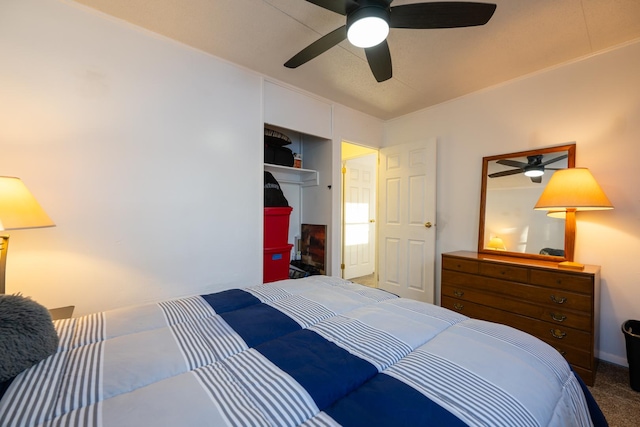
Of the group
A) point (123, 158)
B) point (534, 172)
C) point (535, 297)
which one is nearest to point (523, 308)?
point (535, 297)

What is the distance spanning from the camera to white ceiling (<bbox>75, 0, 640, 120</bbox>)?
168 cm

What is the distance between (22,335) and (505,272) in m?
2.84

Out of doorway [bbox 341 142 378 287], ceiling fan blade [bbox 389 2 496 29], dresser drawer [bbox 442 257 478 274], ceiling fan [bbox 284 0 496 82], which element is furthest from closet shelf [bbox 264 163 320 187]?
ceiling fan blade [bbox 389 2 496 29]

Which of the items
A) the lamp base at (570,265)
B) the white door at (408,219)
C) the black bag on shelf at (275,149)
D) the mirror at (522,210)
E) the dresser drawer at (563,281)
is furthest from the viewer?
the white door at (408,219)

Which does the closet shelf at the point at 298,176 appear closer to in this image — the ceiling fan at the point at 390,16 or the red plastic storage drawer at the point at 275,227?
the red plastic storage drawer at the point at 275,227

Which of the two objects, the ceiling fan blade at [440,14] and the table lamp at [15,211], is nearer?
the table lamp at [15,211]

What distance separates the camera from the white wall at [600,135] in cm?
199

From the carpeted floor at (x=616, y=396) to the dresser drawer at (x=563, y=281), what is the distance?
0.65m

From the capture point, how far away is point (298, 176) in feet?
11.3

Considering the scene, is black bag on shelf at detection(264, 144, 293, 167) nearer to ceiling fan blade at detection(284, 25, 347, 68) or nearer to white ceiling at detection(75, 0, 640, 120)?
white ceiling at detection(75, 0, 640, 120)

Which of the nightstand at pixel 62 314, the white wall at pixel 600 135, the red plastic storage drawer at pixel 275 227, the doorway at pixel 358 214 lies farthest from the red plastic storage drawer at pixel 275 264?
the white wall at pixel 600 135

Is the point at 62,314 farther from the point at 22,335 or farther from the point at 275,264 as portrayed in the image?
the point at 275,264

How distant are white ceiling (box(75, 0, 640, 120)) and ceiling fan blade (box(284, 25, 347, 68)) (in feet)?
0.84

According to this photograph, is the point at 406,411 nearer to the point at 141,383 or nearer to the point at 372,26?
the point at 141,383
